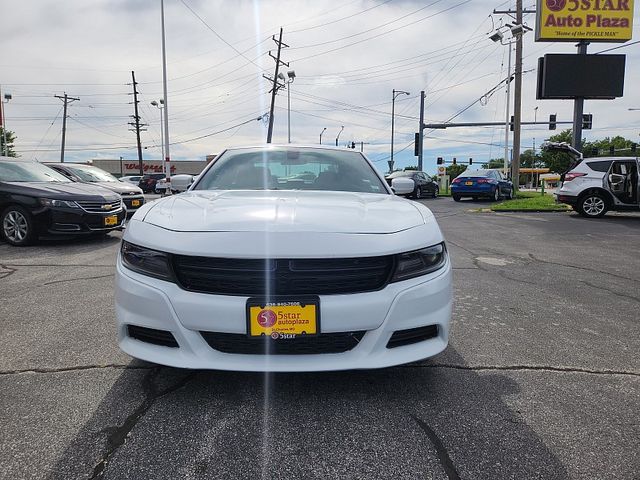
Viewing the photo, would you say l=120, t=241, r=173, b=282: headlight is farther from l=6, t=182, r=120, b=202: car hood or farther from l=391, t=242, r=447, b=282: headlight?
l=6, t=182, r=120, b=202: car hood

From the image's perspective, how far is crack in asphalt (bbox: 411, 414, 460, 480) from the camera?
1845mm

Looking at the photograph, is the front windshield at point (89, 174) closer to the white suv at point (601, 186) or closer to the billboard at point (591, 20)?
the white suv at point (601, 186)

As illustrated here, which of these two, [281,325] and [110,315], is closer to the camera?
[281,325]

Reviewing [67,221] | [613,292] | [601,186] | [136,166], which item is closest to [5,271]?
[67,221]

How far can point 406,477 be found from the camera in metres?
1.81

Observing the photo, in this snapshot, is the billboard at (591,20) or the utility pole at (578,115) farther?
the billboard at (591,20)

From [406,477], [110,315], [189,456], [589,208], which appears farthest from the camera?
[589,208]

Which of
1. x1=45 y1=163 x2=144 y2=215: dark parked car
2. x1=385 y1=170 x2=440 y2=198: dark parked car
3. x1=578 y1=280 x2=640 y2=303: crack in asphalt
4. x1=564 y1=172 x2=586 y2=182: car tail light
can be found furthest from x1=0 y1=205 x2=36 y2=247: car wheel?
x1=385 y1=170 x2=440 y2=198: dark parked car

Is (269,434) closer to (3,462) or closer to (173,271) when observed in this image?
(173,271)

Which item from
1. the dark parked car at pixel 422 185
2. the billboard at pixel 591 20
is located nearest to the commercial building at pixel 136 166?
the dark parked car at pixel 422 185

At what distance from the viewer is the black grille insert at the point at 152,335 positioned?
2.24 metres

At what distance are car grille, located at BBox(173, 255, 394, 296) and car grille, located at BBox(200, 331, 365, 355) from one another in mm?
205

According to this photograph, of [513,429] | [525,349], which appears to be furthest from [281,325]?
[525,349]

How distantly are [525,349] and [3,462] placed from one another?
301cm
